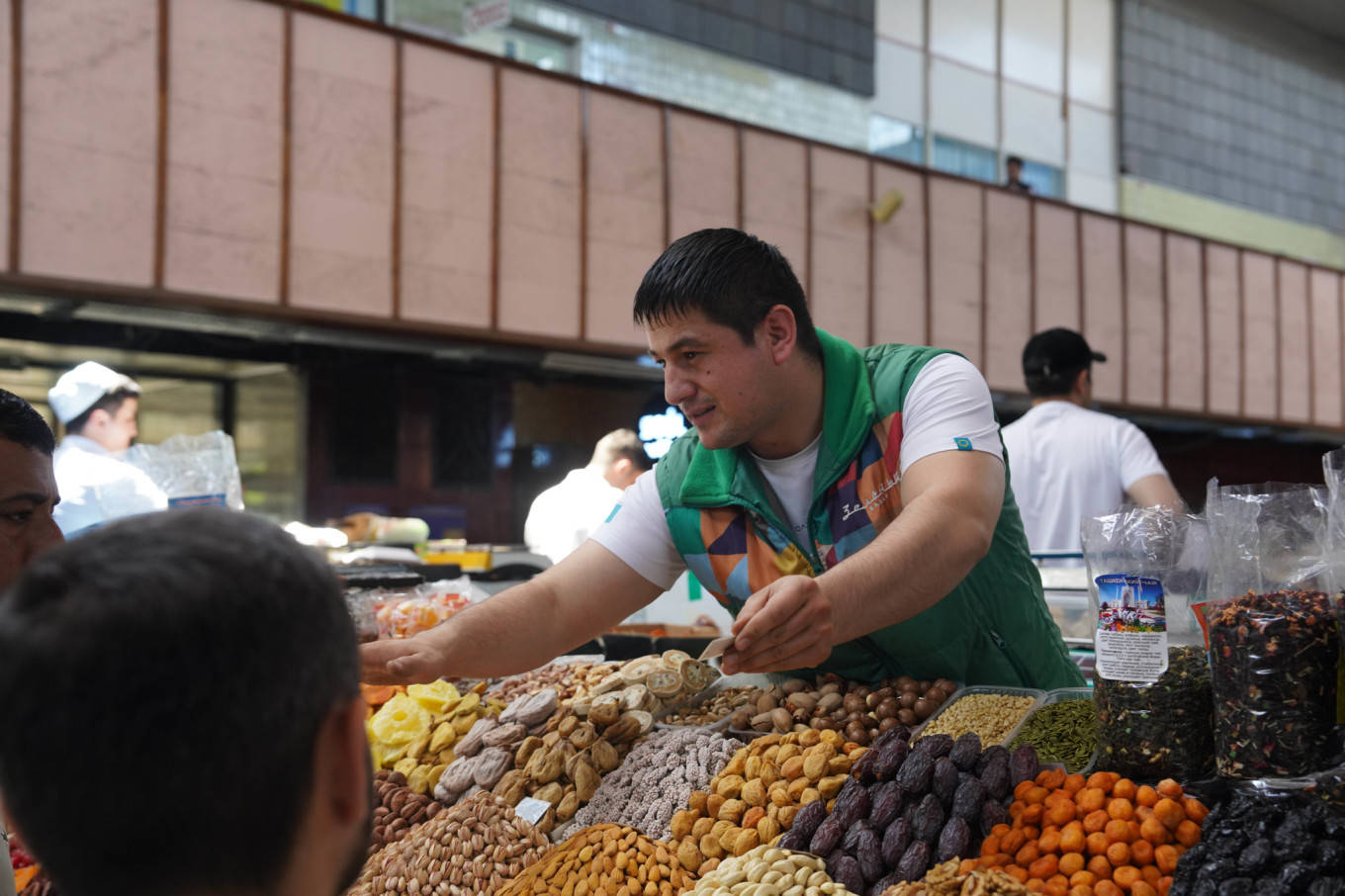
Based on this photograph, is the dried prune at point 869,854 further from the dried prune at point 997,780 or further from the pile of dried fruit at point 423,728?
the pile of dried fruit at point 423,728

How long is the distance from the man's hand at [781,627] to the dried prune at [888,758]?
0.78 ft

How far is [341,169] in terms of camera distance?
6262 mm

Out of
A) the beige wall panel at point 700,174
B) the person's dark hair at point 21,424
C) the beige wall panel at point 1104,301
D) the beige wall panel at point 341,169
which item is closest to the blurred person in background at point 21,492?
the person's dark hair at point 21,424

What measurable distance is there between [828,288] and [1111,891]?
7.09 metres

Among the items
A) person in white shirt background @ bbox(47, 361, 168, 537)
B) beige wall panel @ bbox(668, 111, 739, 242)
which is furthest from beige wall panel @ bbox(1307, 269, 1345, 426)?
person in white shirt background @ bbox(47, 361, 168, 537)

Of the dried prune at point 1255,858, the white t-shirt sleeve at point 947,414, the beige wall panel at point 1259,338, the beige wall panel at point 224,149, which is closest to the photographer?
the dried prune at point 1255,858

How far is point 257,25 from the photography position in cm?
600

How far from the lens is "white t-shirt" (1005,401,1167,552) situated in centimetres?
366

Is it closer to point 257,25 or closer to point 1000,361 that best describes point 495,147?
point 257,25

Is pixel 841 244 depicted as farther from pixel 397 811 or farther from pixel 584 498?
pixel 397 811

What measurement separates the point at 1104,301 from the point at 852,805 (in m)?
8.96

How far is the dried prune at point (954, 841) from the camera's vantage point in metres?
1.39

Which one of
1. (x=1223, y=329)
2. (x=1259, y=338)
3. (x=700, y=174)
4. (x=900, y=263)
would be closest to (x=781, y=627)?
(x=700, y=174)

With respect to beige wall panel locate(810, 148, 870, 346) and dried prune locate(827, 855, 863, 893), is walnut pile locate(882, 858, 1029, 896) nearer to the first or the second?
dried prune locate(827, 855, 863, 893)
